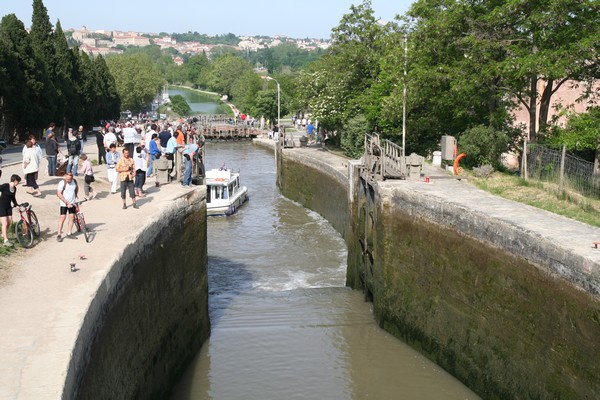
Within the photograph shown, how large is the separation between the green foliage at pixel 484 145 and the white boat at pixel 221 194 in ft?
38.0

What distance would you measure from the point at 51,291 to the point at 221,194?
21737mm

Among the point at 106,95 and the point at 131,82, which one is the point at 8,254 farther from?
the point at 131,82

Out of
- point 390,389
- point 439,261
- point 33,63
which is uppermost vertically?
point 33,63

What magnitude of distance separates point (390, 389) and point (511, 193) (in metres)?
5.96

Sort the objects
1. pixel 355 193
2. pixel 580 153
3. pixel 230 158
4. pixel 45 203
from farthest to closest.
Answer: pixel 230 158, pixel 580 153, pixel 355 193, pixel 45 203

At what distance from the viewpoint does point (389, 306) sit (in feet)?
53.2

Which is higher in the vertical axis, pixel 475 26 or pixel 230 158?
pixel 475 26

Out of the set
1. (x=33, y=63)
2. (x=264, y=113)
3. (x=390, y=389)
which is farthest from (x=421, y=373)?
(x=264, y=113)

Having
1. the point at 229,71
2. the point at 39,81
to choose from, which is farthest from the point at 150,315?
the point at 229,71

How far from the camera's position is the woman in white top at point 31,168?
1605cm

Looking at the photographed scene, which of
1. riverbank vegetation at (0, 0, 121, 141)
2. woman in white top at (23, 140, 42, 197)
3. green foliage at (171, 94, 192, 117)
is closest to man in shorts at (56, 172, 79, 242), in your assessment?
woman in white top at (23, 140, 42, 197)

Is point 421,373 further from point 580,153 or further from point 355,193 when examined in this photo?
point 580,153

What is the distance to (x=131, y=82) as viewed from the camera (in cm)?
7631

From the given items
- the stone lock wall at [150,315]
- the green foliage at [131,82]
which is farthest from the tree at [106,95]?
the stone lock wall at [150,315]
